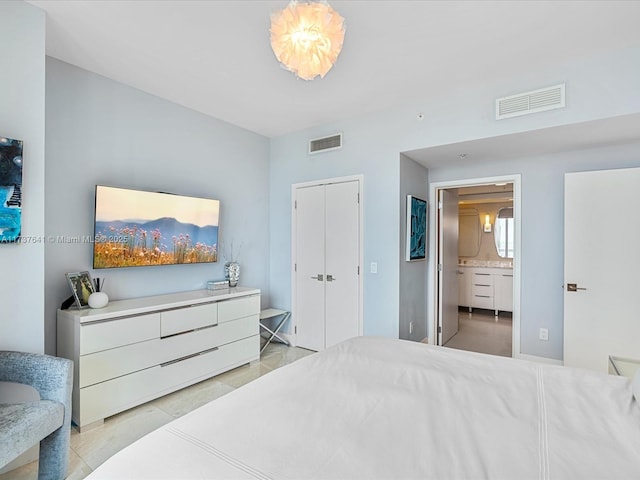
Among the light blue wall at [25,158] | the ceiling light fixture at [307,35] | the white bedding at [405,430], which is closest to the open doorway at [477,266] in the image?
the white bedding at [405,430]

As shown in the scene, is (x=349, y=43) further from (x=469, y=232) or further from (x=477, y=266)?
(x=469, y=232)

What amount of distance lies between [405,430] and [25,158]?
2.48 m

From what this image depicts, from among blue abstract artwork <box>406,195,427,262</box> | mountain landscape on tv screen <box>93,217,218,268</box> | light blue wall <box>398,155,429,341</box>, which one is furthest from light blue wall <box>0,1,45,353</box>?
blue abstract artwork <box>406,195,427,262</box>

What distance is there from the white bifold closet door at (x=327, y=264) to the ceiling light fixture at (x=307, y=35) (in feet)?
7.28

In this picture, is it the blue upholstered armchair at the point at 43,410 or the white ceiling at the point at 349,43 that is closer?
the blue upholstered armchair at the point at 43,410

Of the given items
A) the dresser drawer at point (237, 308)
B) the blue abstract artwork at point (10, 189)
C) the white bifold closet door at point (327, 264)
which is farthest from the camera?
the white bifold closet door at point (327, 264)

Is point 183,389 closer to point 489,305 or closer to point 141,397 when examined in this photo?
point 141,397

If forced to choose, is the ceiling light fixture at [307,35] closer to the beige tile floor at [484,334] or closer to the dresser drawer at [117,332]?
the dresser drawer at [117,332]

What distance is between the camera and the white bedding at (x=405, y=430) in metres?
0.89

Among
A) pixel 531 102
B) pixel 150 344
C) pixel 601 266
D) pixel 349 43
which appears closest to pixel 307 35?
pixel 349 43

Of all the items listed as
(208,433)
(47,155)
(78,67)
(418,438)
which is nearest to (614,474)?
(418,438)

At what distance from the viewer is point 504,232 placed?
6074 millimetres

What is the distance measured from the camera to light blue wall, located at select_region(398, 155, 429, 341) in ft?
11.2

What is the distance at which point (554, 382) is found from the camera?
1.44 m
